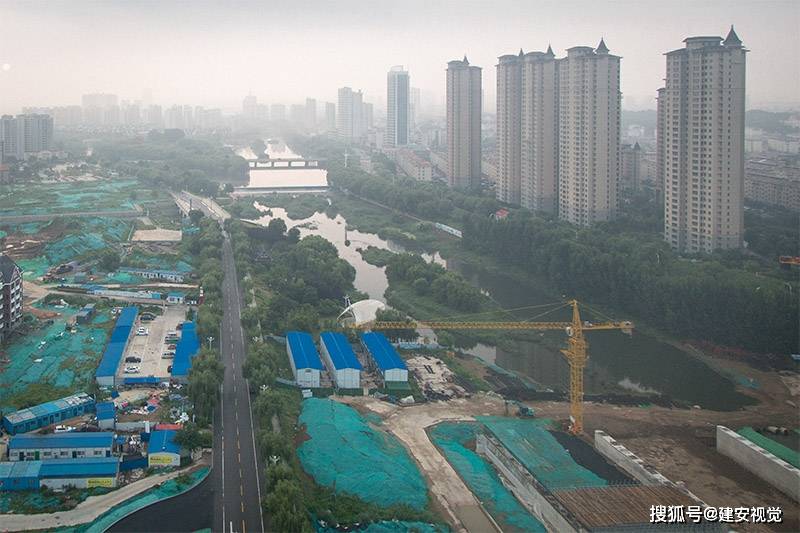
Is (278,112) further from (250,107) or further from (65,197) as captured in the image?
(65,197)

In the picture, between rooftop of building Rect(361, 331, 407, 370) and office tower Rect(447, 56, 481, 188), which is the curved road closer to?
rooftop of building Rect(361, 331, 407, 370)

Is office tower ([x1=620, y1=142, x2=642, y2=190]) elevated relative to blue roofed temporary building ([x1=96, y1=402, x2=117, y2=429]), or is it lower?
elevated

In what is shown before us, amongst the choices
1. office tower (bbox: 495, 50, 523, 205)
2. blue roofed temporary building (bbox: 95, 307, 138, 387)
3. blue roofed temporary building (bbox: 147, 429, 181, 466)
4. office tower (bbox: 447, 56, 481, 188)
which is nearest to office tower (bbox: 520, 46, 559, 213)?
office tower (bbox: 495, 50, 523, 205)

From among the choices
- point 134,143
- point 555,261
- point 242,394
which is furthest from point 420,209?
point 134,143

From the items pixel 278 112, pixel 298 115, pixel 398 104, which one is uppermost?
pixel 278 112

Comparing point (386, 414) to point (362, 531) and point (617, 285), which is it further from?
point (617, 285)

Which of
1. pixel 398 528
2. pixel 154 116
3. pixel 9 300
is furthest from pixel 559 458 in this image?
pixel 154 116

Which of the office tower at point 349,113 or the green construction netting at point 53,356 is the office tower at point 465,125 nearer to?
the green construction netting at point 53,356
